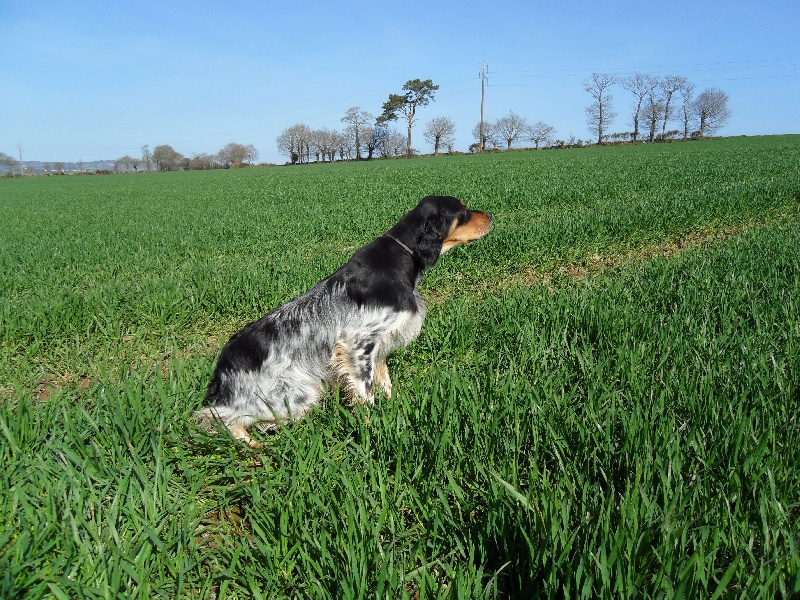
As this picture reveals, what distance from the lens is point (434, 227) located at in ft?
14.1

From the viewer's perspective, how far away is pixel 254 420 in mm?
3426

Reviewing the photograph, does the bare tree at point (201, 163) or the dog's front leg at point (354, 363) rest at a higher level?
the bare tree at point (201, 163)

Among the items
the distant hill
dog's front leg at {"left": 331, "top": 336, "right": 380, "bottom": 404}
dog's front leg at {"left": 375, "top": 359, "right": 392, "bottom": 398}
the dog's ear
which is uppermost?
the distant hill

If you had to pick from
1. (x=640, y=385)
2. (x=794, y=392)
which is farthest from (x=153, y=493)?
(x=794, y=392)

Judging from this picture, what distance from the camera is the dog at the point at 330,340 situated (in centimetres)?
347

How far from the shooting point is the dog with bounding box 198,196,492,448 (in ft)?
11.4

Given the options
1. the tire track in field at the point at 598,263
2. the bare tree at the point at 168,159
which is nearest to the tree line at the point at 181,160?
→ the bare tree at the point at 168,159

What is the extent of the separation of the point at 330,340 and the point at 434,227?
4.47 ft

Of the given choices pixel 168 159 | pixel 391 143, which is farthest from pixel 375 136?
pixel 168 159

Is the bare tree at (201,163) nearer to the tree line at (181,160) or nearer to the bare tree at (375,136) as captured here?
the tree line at (181,160)

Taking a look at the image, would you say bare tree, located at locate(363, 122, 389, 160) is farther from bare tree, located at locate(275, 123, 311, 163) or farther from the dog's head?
the dog's head

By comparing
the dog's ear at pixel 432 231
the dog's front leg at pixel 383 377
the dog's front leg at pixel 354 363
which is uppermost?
the dog's ear at pixel 432 231

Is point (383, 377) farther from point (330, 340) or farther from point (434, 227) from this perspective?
point (434, 227)

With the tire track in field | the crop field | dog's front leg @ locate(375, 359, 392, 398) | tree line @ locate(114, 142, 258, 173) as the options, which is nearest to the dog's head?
the crop field
